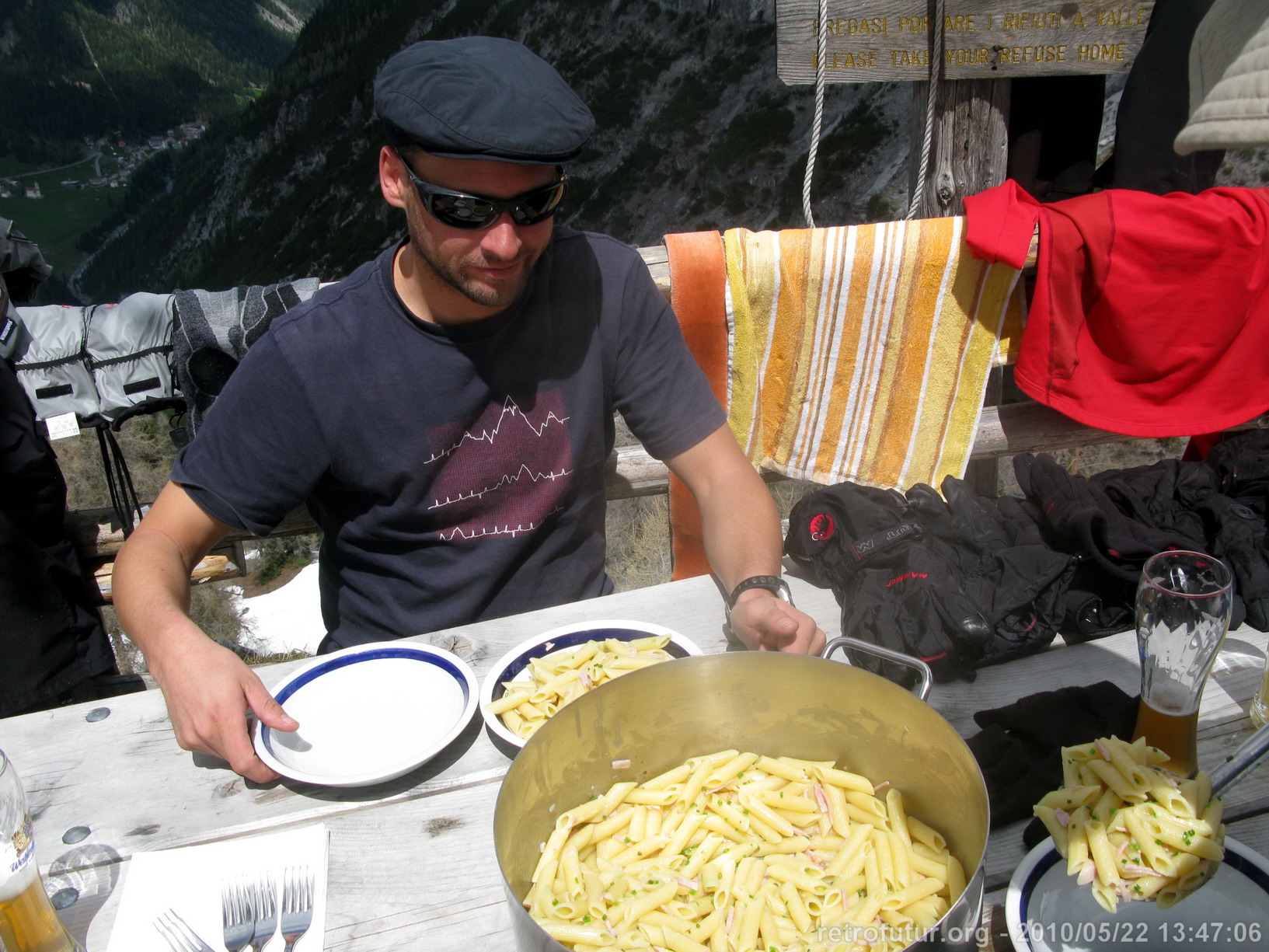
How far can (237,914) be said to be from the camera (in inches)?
49.4

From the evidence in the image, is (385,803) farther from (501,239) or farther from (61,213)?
(61,213)

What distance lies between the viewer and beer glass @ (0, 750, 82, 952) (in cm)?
114

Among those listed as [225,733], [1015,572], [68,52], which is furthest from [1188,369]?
[68,52]

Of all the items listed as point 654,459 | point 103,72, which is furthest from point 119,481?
point 103,72

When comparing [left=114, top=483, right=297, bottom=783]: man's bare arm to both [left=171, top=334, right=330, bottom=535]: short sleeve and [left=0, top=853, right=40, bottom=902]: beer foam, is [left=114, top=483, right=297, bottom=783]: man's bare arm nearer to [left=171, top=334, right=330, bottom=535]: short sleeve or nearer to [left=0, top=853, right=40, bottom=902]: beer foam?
[left=171, top=334, right=330, bottom=535]: short sleeve

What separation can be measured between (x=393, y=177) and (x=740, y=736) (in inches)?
58.4

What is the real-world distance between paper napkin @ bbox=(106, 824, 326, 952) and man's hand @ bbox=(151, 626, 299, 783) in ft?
0.47

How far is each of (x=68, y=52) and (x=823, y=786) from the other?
90.9 metres

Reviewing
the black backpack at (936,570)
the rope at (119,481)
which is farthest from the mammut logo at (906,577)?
the rope at (119,481)

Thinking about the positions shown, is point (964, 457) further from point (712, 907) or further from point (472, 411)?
point (712, 907)

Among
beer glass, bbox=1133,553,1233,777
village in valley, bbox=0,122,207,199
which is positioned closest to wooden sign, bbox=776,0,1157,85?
beer glass, bbox=1133,553,1233,777

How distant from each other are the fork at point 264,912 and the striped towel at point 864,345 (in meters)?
2.15

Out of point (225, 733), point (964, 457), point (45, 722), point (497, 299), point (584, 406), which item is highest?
point (497, 299)

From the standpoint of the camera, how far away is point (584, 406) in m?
2.29
